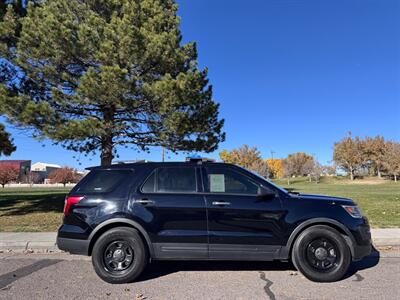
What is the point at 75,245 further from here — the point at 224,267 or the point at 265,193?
the point at 265,193

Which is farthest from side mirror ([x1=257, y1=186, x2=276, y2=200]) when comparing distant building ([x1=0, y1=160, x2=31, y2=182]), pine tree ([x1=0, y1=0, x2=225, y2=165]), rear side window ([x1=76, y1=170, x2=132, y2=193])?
distant building ([x1=0, y1=160, x2=31, y2=182])

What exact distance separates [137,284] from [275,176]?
10750 cm

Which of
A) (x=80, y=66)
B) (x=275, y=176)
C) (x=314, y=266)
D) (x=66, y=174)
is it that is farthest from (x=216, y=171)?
(x=275, y=176)

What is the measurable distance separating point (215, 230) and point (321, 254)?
5.41 feet

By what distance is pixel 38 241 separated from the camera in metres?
8.89

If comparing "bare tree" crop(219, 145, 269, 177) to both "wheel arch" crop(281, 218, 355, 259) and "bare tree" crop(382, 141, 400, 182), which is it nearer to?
"bare tree" crop(382, 141, 400, 182)

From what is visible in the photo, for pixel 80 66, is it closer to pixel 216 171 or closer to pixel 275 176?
pixel 216 171

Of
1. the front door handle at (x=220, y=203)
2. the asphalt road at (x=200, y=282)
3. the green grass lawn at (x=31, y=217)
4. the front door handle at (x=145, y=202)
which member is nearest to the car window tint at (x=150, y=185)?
the front door handle at (x=145, y=202)

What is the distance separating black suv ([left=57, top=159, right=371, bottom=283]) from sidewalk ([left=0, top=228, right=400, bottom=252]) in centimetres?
295

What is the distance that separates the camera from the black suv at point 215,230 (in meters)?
5.90

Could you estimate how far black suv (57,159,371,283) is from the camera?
5902 millimetres

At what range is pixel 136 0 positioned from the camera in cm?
1334

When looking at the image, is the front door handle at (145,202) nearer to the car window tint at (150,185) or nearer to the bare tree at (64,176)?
the car window tint at (150,185)

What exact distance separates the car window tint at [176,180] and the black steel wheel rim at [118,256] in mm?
1003
